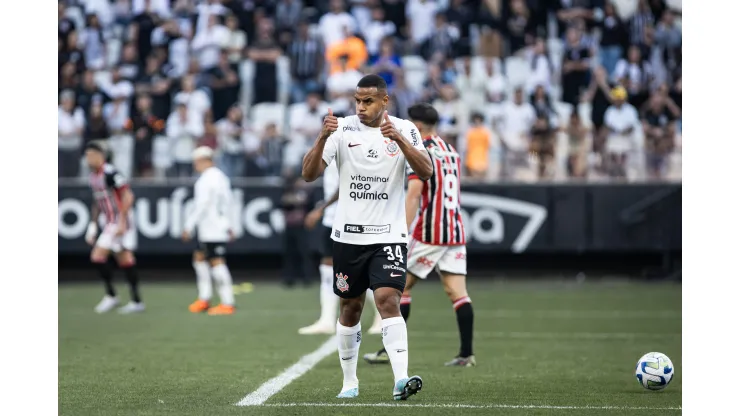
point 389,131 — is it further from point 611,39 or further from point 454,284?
point 611,39

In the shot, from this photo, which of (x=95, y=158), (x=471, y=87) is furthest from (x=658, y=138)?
(x=95, y=158)

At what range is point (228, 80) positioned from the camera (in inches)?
829

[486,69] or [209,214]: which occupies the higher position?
[486,69]

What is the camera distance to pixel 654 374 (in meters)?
8.20

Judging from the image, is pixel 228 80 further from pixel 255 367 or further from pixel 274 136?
pixel 255 367

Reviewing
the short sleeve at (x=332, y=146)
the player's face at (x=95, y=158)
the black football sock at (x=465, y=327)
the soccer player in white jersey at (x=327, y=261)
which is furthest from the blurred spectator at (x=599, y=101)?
the short sleeve at (x=332, y=146)

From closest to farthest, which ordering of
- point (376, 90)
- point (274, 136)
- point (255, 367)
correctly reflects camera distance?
point (376, 90) → point (255, 367) → point (274, 136)

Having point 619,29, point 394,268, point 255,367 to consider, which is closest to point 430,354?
point 255,367

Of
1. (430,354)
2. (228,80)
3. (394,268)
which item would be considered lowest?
(430,354)

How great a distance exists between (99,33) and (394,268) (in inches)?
652

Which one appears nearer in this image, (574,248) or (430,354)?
(430,354)

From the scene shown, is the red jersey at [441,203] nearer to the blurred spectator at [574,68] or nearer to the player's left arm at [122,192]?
the player's left arm at [122,192]

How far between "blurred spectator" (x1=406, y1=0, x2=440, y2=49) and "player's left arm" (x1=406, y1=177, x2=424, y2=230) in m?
12.6
